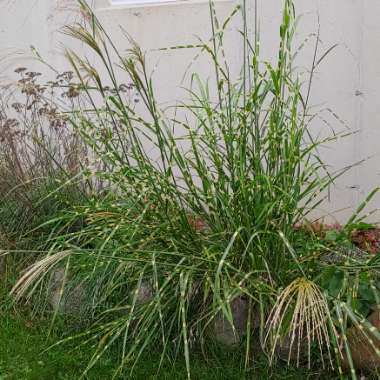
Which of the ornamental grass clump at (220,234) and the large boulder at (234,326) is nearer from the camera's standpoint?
the ornamental grass clump at (220,234)

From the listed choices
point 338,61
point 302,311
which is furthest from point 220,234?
point 338,61

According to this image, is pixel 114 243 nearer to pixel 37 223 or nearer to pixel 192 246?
pixel 192 246

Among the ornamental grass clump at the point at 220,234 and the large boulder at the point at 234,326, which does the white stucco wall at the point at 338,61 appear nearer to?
the ornamental grass clump at the point at 220,234

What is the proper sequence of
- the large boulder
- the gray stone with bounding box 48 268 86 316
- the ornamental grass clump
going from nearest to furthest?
1. the ornamental grass clump
2. the large boulder
3. the gray stone with bounding box 48 268 86 316

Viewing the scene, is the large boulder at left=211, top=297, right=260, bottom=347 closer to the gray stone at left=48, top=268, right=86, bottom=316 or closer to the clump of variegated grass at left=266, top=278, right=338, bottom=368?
the clump of variegated grass at left=266, top=278, right=338, bottom=368

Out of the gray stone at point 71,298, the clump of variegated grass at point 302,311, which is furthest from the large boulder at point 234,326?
the gray stone at point 71,298

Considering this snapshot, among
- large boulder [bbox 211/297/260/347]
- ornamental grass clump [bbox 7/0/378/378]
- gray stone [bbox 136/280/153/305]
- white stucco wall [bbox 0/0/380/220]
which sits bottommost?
large boulder [bbox 211/297/260/347]

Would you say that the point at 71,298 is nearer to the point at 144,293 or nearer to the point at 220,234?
the point at 144,293

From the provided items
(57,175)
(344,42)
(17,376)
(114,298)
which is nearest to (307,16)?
(344,42)

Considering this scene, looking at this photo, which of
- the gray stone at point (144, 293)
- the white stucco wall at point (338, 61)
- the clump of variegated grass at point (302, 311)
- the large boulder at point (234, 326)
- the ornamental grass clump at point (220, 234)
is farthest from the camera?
the white stucco wall at point (338, 61)

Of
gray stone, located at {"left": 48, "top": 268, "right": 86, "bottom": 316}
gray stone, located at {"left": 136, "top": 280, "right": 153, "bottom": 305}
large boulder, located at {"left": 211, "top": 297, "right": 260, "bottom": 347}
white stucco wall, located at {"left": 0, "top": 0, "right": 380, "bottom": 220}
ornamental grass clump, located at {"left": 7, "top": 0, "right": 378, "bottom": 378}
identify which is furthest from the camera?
white stucco wall, located at {"left": 0, "top": 0, "right": 380, "bottom": 220}

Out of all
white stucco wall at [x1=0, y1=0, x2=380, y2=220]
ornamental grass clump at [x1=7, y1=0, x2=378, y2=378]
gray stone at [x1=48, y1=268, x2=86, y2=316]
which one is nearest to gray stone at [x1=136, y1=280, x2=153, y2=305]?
ornamental grass clump at [x1=7, y1=0, x2=378, y2=378]

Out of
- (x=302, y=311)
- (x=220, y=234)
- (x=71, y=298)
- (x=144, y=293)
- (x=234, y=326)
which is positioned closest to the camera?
(x=302, y=311)

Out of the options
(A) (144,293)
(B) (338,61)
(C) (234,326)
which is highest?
(B) (338,61)
